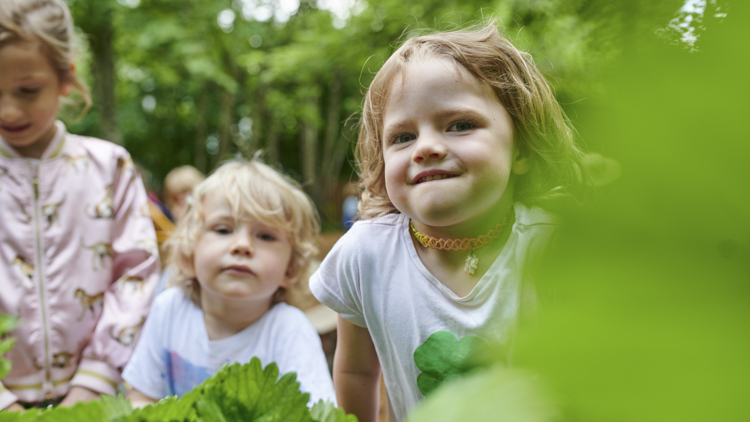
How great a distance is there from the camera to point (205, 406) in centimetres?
51

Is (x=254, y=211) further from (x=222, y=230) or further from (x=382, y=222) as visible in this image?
(x=382, y=222)

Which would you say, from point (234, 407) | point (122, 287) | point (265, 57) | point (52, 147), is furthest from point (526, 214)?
point (265, 57)

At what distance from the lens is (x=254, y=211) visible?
5.14 ft

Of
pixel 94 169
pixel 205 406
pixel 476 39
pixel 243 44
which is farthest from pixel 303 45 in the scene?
pixel 205 406

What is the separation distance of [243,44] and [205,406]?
1203 cm

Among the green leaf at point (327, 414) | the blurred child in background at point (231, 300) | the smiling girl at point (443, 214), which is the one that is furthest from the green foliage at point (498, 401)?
the blurred child in background at point (231, 300)

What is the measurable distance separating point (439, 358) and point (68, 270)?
4.13 feet

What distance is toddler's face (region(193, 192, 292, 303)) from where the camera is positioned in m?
1.50

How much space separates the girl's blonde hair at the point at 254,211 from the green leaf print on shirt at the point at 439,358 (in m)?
0.83

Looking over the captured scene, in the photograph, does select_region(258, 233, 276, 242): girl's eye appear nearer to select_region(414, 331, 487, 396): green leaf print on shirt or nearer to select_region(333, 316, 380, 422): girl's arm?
select_region(333, 316, 380, 422): girl's arm

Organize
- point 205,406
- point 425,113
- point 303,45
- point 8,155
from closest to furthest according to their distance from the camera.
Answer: point 205,406 → point 425,113 → point 8,155 → point 303,45

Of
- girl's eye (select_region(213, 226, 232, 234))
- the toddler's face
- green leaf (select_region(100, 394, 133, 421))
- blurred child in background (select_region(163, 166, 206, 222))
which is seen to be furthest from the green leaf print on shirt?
blurred child in background (select_region(163, 166, 206, 222))

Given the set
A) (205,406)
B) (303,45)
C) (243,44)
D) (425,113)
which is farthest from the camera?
(243,44)

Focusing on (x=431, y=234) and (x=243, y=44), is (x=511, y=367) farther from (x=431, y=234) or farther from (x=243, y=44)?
(x=243, y=44)
